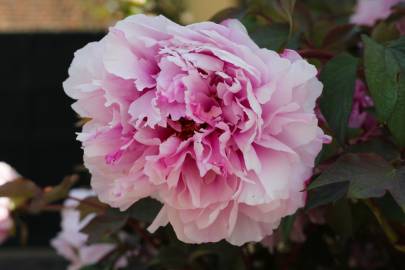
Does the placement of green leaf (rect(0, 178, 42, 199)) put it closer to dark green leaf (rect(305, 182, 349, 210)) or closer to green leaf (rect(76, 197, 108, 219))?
green leaf (rect(76, 197, 108, 219))

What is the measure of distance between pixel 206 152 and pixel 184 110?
0.03 m

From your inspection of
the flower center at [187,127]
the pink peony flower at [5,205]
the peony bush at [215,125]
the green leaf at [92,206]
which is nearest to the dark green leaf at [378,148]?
the peony bush at [215,125]

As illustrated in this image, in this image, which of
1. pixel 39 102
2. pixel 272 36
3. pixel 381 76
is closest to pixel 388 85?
pixel 381 76

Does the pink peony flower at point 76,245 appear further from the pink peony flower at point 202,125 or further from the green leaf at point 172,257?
the pink peony flower at point 202,125

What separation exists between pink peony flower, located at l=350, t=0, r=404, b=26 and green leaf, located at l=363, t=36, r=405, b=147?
268 millimetres

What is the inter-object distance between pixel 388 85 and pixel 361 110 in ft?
0.44

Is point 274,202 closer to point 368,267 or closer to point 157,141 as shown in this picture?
point 157,141

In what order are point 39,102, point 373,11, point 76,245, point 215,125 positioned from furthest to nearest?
point 39,102 < point 76,245 < point 373,11 < point 215,125

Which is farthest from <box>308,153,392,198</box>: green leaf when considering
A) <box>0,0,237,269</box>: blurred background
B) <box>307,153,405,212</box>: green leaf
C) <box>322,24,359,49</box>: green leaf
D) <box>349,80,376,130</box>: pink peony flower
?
<box>0,0,237,269</box>: blurred background

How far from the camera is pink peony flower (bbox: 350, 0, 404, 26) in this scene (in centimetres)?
72

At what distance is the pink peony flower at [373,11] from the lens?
2.35ft

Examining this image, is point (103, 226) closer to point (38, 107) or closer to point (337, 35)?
point (337, 35)

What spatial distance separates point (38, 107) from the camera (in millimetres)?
3674

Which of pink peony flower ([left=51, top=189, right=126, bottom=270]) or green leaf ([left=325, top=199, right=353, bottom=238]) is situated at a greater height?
green leaf ([left=325, top=199, right=353, bottom=238])
